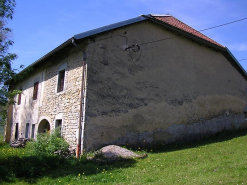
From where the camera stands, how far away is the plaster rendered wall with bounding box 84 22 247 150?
10.1 metres

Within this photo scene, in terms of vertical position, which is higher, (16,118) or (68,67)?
(68,67)

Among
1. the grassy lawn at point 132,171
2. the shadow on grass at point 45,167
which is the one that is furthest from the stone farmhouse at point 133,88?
the grassy lawn at point 132,171

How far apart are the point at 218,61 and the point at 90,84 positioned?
30.6 feet

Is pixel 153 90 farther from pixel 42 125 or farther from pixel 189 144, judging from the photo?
pixel 42 125

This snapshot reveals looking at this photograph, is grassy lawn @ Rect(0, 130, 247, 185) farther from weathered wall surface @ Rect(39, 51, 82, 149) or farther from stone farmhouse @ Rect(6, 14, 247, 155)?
weathered wall surface @ Rect(39, 51, 82, 149)

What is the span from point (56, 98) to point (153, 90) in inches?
178

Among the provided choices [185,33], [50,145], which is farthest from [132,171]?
[185,33]

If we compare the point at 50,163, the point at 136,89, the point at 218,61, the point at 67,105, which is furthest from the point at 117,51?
the point at 218,61

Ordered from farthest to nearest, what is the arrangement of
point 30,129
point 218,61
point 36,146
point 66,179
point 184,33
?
point 218,61 < point 30,129 < point 184,33 < point 36,146 < point 66,179

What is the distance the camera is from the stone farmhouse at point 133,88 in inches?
393

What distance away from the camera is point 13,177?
6918 millimetres

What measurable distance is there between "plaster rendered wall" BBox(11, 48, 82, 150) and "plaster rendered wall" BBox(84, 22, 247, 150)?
2.71ft

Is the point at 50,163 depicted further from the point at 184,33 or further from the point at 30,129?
the point at 184,33

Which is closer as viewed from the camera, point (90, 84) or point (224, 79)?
point (90, 84)
